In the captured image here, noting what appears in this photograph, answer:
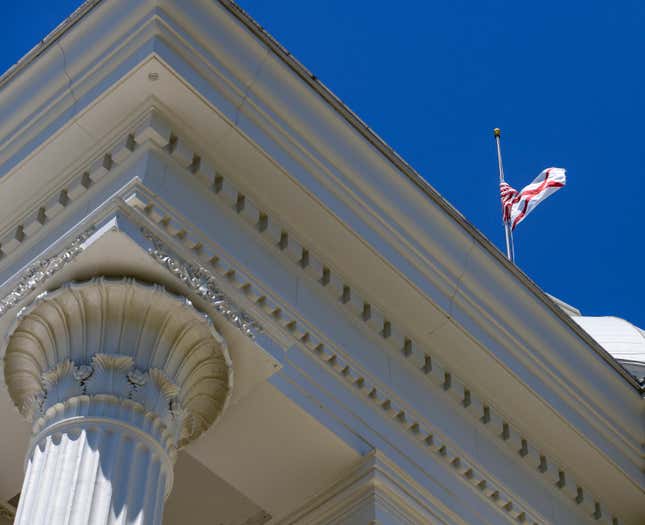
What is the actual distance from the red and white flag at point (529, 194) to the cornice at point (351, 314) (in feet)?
27.0

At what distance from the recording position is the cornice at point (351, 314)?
1853cm

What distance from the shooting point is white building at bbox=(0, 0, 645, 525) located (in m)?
17.8

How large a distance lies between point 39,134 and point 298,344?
3874mm

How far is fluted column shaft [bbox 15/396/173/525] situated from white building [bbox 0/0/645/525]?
0.08 feet

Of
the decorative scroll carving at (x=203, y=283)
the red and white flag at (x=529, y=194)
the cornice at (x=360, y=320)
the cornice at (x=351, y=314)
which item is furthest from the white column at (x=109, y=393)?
the red and white flag at (x=529, y=194)

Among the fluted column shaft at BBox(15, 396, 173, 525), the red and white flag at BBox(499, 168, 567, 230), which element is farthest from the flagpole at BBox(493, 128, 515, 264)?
the fluted column shaft at BBox(15, 396, 173, 525)

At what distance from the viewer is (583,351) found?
2262cm

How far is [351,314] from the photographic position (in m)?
20.4

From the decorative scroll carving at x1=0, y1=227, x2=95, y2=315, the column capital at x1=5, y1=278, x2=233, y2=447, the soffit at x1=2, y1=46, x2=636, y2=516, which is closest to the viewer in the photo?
the column capital at x1=5, y1=278, x2=233, y2=447

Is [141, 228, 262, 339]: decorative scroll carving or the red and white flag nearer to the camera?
[141, 228, 262, 339]: decorative scroll carving

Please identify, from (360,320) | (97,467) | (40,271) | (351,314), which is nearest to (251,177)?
(351,314)

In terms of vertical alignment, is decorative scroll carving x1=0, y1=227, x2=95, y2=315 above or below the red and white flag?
below

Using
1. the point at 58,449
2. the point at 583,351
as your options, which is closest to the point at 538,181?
the point at 583,351

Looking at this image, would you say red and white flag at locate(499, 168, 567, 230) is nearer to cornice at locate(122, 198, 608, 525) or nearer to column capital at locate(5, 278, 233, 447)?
cornice at locate(122, 198, 608, 525)
